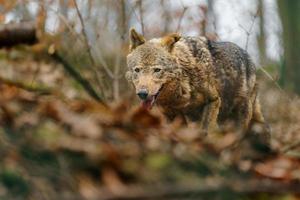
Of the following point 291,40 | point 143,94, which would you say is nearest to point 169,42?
point 143,94

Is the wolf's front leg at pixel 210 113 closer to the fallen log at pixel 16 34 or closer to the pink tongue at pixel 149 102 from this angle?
the pink tongue at pixel 149 102

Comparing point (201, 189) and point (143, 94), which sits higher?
point (201, 189)

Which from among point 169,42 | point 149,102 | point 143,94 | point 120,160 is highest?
point 120,160

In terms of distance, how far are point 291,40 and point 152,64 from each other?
2.16 meters

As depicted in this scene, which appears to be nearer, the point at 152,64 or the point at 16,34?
the point at 16,34

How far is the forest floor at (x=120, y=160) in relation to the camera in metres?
3.01

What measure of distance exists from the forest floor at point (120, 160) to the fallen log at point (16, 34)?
512mm

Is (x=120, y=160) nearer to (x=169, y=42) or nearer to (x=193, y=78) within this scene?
(x=193, y=78)

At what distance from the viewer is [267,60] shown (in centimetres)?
1576

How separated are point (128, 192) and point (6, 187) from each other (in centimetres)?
68

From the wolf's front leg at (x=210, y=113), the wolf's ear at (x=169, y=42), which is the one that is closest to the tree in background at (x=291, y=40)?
the wolf's front leg at (x=210, y=113)

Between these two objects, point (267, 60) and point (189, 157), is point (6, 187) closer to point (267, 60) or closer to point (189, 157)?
point (189, 157)

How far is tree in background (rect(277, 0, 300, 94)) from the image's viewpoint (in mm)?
6902

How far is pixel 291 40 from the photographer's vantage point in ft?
23.0
